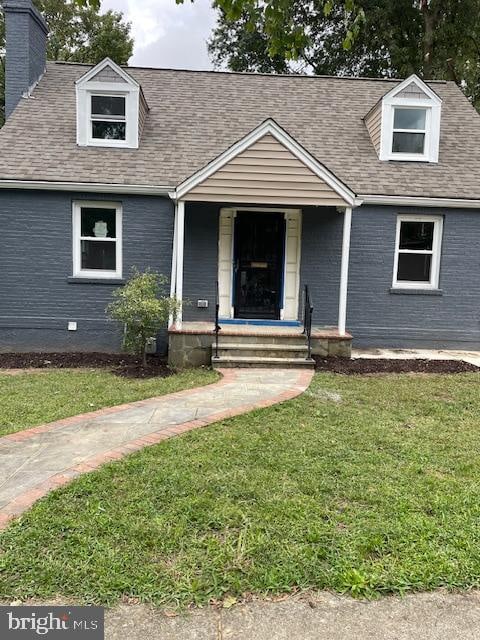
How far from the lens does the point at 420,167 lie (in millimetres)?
11086

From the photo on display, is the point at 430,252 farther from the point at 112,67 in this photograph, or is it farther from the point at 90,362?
the point at 112,67

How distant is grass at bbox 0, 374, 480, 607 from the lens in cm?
283

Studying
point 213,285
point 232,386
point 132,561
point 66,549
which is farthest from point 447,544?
point 213,285

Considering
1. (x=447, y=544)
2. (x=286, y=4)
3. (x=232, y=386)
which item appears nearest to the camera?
(x=447, y=544)

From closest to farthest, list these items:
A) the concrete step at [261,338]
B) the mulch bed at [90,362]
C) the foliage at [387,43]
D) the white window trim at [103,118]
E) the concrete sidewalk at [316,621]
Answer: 1. the concrete sidewalk at [316,621]
2. the mulch bed at [90,362]
3. the concrete step at [261,338]
4. the white window trim at [103,118]
5. the foliage at [387,43]

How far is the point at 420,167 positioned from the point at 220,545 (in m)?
10.2

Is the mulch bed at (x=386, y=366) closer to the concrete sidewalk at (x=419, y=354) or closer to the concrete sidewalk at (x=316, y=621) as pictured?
the concrete sidewalk at (x=419, y=354)

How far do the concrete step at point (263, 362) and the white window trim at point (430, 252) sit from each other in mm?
3441

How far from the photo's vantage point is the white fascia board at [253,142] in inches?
341

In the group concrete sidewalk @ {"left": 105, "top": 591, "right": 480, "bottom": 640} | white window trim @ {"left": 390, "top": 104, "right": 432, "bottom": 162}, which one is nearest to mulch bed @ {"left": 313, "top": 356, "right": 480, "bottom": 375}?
white window trim @ {"left": 390, "top": 104, "right": 432, "bottom": 162}

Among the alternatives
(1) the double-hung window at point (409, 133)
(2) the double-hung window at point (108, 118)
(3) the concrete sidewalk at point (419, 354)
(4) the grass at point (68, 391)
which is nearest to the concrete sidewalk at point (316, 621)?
(4) the grass at point (68, 391)

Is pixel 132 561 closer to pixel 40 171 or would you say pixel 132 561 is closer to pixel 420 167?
pixel 40 171

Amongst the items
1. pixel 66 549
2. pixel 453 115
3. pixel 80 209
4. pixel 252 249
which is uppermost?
pixel 453 115

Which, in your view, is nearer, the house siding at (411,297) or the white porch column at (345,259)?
the white porch column at (345,259)
